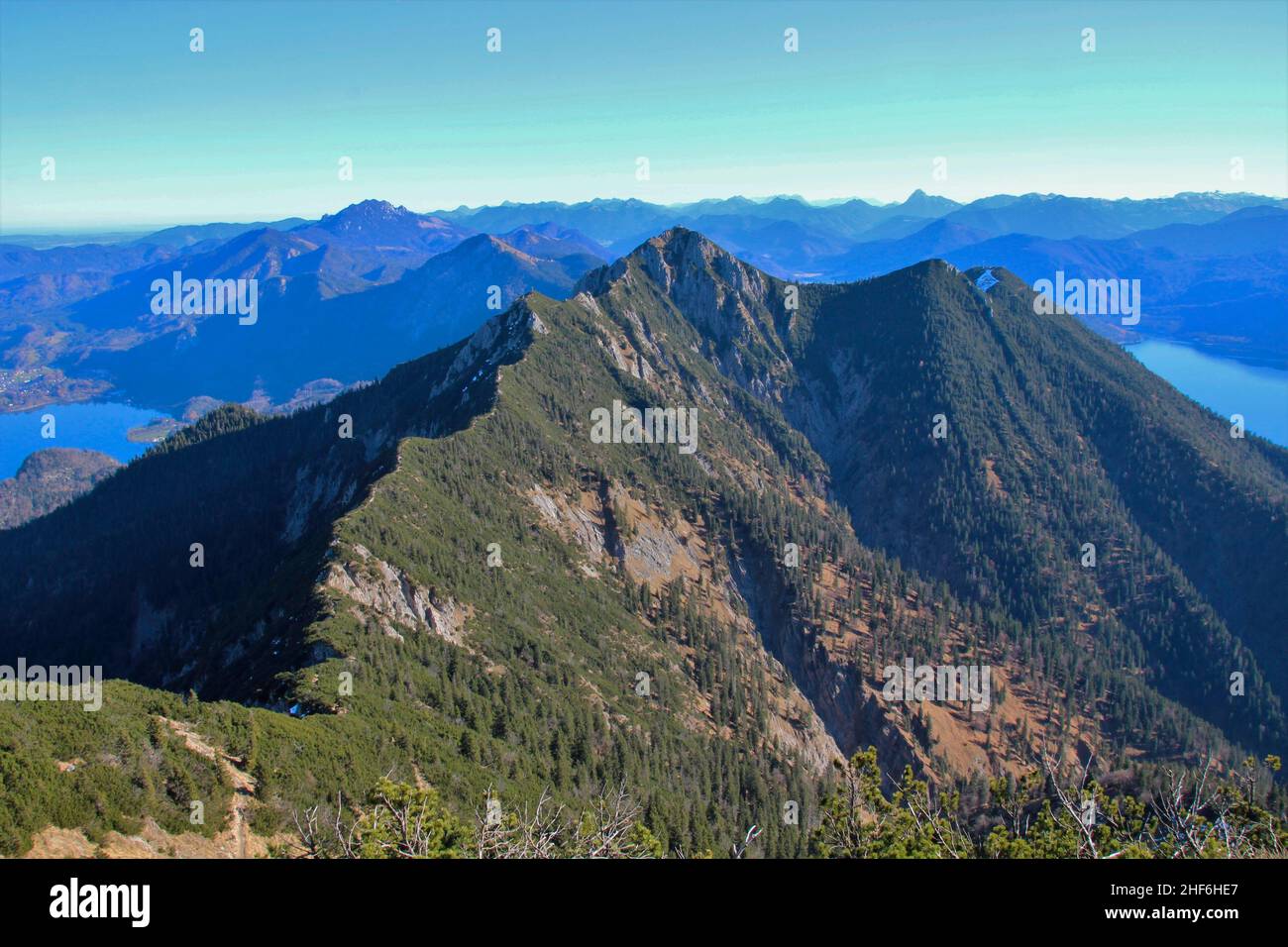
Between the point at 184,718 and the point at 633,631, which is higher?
the point at 184,718
